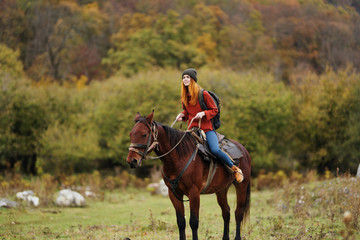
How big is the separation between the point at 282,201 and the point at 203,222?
4.32m

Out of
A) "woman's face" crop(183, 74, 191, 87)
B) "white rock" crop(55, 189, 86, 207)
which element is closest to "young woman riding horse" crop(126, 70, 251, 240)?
"woman's face" crop(183, 74, 191, 87)

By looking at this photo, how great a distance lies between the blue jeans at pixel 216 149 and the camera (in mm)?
7664

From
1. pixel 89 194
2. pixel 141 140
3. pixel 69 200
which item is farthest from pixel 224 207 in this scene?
pixel 89 194

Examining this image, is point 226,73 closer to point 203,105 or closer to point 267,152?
point 267,152

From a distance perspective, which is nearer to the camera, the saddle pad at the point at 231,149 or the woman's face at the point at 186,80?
the woman's face at the point at 186,80

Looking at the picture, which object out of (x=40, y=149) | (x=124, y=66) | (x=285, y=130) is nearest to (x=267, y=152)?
(x=285, y=130)

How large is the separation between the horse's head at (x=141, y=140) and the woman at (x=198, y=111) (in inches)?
38.4

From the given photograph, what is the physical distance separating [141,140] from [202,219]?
643cm

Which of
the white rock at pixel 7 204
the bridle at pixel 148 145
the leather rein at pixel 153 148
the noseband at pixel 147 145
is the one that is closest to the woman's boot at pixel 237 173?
the leather rein at pixel 153 148

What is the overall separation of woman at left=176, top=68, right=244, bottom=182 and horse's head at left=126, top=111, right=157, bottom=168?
976mm

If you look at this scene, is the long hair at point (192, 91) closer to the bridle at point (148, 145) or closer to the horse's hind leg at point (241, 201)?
the bridle at point (148, 145)

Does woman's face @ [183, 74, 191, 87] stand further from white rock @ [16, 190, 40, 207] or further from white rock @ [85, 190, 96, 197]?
white rock @ [85, 190, 96, 197]

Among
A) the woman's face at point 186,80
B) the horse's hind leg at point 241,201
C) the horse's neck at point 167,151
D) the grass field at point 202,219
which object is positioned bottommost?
the grass field at point 202,219

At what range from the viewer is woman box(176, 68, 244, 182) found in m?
7.54
